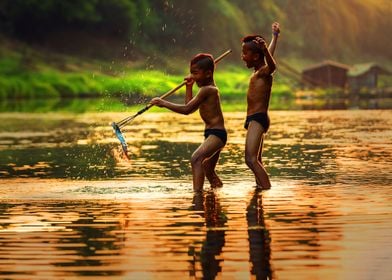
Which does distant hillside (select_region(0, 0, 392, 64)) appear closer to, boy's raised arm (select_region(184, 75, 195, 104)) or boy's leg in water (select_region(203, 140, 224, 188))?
boy's raised arm (select_region(184, 75, 195, 104))

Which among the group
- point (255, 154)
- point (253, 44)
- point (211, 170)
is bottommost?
point (211, 170)

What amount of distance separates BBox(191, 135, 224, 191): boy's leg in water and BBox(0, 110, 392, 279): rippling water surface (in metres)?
0.18

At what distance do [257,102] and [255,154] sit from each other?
0.65m

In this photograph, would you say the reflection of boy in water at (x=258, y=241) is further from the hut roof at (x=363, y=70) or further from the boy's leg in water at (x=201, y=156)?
the hut roof at (x=363, y=70)

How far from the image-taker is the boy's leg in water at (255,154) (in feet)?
50.5

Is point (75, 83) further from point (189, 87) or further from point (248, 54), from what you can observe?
point (248, 54)

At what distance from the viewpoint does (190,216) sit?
41.4 ft

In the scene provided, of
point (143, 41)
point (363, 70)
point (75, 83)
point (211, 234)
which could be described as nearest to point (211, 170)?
point (211, 234)

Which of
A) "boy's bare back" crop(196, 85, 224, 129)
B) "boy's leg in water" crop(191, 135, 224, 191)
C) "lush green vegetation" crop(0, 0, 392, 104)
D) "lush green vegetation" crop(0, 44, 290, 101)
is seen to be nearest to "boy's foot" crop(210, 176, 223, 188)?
"boy's leg in water" crop(191, 135, 224, 191)

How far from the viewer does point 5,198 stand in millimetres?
14906

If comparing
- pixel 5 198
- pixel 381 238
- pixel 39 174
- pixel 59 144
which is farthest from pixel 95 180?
pixel 59 144

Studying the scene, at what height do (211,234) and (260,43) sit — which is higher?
(260,43)

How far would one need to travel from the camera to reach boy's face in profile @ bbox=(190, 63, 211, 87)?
15297mm

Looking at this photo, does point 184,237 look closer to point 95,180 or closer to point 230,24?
point 95,180
